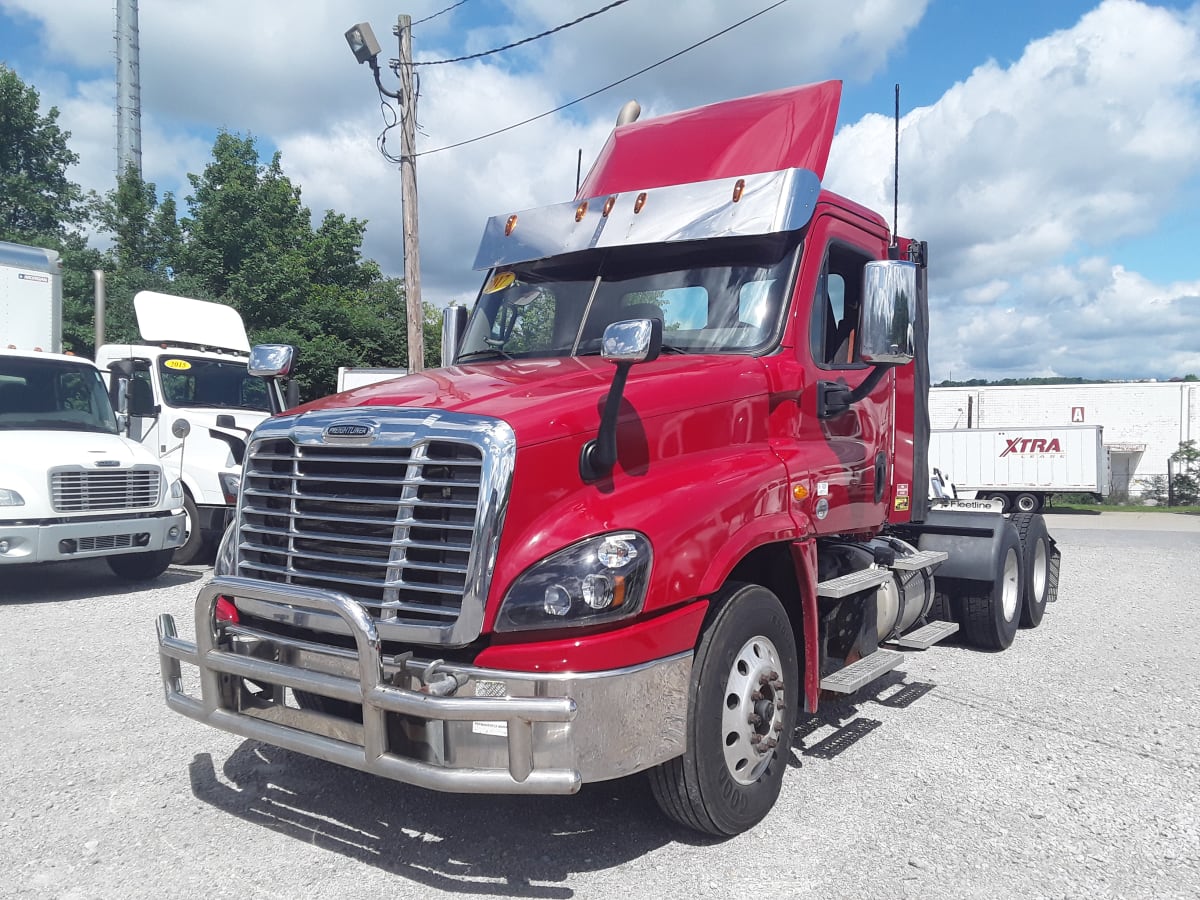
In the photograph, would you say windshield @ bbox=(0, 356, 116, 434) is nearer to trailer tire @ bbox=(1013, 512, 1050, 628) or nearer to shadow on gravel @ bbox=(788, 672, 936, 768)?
shadow on gravel @ bbox=(788, 672, 936, 768)

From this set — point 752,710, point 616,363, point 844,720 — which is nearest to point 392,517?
point 616,363

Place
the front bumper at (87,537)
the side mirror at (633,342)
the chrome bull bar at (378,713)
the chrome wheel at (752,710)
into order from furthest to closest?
the front bumper at (87,537) → the chrome wheel at (752,710) → the side mirror at (633,342) → the chrome bull bar at (378,713)

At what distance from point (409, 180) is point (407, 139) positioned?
26.9 inches

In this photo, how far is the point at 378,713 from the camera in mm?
3072

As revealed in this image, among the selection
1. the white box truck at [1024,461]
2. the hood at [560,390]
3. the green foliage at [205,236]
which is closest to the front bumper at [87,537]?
the hood at [560,390]

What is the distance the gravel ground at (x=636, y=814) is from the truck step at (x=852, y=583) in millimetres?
899

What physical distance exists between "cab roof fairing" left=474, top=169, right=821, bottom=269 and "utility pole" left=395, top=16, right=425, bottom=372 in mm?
9134

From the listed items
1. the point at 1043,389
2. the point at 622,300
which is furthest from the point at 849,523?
the point at 1043,389

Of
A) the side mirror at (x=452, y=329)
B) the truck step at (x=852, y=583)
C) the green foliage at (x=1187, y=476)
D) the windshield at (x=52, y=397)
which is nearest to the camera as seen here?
the truck step at (x=852, y=583)

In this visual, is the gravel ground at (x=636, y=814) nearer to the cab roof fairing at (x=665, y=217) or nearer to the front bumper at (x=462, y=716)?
the front bumper at (x=462, y=716)

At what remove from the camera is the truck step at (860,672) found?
4.33m

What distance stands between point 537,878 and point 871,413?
297 cm

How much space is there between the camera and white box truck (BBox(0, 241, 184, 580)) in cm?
838

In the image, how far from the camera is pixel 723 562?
3521 millimetres
